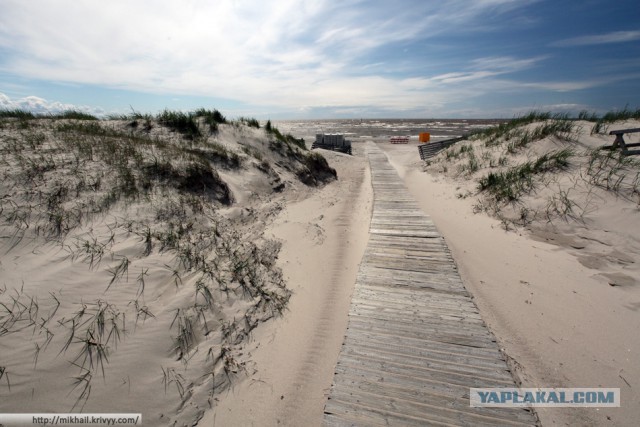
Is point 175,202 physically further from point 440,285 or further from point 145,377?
point 440,285

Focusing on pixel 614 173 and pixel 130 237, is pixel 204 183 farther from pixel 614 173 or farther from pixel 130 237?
pixel 614 173

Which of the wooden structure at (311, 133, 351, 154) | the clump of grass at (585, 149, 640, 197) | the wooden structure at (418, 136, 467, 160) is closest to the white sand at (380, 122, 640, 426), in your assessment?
the clump of grass at (585, 149, 640, 197)

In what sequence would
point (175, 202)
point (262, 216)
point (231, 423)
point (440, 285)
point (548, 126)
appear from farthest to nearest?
point (548, 126) → point (262, 216) → point (175, 202) → point (440, 285) → point (231, 423)

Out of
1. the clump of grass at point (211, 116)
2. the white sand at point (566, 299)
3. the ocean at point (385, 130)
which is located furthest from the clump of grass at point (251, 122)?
the ocean at point (385, 130)

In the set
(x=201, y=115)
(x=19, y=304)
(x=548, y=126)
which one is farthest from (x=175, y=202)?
Answer: (x=548, y=126)

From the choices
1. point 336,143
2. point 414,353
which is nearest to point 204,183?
point 414,353

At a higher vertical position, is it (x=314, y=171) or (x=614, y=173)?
(x=614, y=173)

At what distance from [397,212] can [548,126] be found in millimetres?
9469

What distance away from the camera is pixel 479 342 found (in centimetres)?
306

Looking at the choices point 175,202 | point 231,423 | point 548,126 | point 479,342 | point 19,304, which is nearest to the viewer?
point 231,423

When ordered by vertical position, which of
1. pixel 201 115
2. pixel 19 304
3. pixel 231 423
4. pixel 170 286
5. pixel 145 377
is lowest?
pixel 231 423

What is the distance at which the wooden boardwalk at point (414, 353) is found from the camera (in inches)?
94.3

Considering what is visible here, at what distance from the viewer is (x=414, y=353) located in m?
2.95

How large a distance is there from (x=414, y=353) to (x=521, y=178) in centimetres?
791
